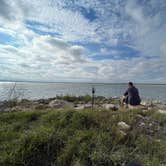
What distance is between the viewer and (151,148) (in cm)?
318

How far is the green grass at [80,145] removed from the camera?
2865 mm

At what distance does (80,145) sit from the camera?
3236 millimetres

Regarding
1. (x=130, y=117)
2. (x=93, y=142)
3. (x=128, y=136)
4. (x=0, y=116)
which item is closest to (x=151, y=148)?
(x=128, y=136)

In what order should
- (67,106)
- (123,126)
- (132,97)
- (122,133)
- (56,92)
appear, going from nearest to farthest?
(122,133) < (123,126) < (132,97) < (67,106) < (56,92)

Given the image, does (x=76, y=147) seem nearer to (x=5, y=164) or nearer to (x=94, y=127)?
(x=94, y=127)

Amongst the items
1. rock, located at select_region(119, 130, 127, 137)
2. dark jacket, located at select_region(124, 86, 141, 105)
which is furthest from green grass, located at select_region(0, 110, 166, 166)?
dark jacket, located at select_region(124, 86, 141, 105)

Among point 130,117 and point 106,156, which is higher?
→ point 130,117

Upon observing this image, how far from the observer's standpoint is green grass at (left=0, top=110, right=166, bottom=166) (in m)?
2.87

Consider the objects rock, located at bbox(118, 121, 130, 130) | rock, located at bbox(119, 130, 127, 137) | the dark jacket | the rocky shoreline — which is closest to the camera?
rock, located at bbox(119, 130, 127, 137)

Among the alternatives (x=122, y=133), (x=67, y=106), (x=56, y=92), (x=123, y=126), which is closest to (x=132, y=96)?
(x=67, y=106)

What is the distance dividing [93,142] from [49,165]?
1.02 m

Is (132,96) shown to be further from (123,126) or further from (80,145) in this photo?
(80,145)

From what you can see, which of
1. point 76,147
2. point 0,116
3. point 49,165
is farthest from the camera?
point 0,116

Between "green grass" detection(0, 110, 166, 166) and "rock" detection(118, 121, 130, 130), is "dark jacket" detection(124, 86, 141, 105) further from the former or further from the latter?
"rock" detection(118, 121, 130, 130)
